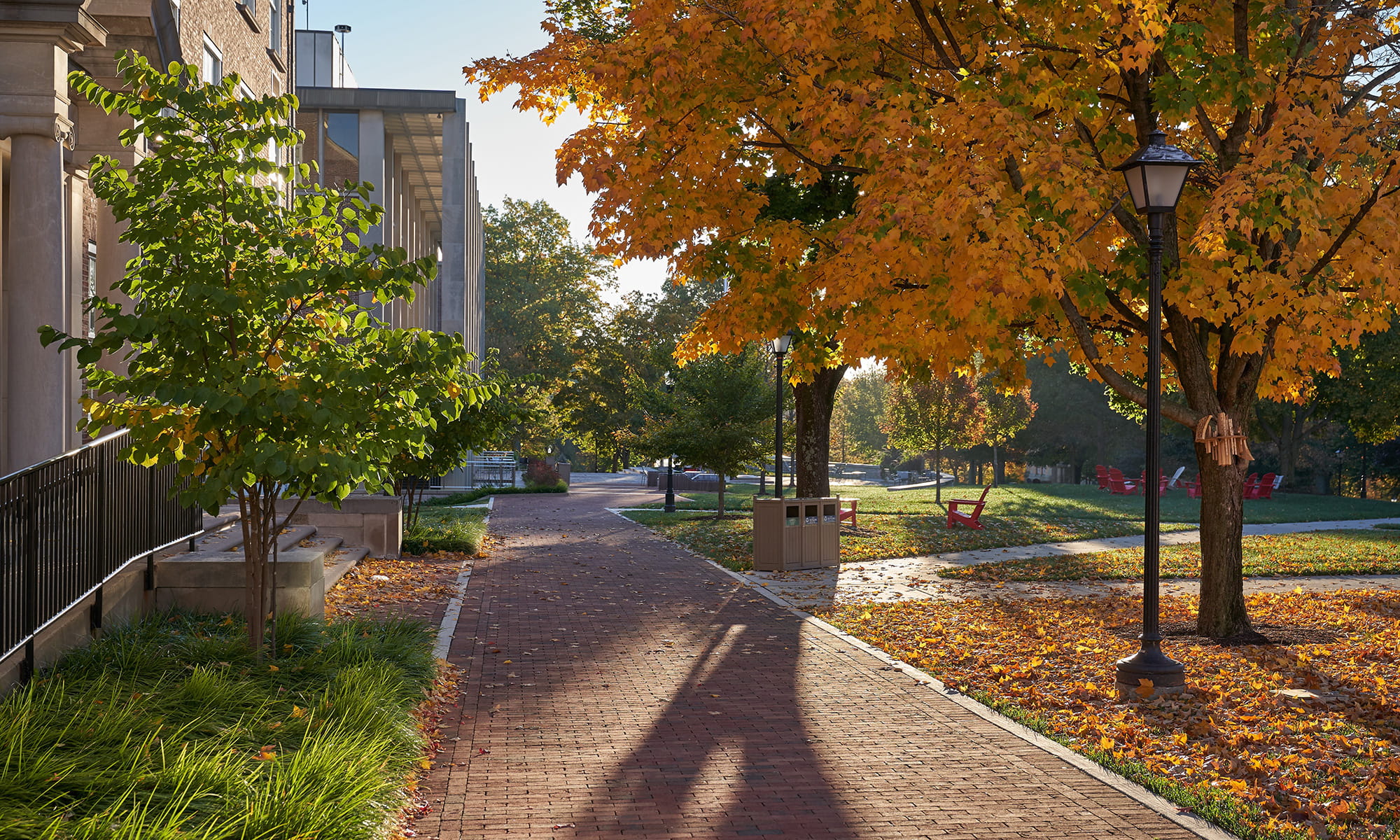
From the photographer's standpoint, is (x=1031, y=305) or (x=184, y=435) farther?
(x=1031, y=305)

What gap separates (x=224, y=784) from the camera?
5.33 meters

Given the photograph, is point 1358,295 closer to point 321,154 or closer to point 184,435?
point 184,435

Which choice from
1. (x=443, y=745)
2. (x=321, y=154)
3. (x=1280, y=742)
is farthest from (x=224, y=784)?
(x=321, y=154)

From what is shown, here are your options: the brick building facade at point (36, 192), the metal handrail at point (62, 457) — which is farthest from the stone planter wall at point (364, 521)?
the metal handrail at point (62, 457)

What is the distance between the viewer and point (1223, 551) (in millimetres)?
10875

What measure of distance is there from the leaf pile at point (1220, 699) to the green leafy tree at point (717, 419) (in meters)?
13.1

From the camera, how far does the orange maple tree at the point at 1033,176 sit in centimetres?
938

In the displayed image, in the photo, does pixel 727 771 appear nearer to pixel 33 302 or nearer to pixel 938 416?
pixel 33 302

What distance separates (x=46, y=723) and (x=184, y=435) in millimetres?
2129

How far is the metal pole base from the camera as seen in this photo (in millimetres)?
8602

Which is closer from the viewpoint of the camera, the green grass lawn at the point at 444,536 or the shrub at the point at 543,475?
the green grass lawn at the point at 444,536

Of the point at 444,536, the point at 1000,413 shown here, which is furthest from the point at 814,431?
the point at 1000,413

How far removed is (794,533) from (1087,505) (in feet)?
62.6

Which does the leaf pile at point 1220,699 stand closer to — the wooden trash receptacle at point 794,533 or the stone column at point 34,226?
the wooden trash receptacle at point 794,533
